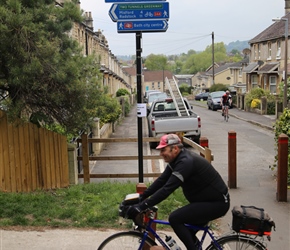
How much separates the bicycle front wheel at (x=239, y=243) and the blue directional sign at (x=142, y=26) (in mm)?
3436

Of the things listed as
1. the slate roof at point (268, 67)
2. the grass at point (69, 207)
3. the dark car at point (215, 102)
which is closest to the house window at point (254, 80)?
the slate roof at point (268, 67)

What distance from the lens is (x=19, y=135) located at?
25.3 ft

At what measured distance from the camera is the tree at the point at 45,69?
270 inches

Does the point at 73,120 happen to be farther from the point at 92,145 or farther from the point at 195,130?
the point at 195,130

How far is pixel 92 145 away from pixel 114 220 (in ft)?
25.1

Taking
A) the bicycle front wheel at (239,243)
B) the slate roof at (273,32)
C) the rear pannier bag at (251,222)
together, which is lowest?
the bicycle front wheel at (239,243)

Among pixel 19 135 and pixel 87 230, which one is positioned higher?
pixel 19 135

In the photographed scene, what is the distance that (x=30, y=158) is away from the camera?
308 inches

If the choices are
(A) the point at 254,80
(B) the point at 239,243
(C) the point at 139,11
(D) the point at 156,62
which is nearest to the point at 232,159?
(C) the point at 139,11

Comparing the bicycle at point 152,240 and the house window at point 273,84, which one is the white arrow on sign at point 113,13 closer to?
the bicycle at point 152,240

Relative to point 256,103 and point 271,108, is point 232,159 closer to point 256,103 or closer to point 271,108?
point 271,108

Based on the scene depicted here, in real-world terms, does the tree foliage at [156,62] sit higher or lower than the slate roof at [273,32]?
higher

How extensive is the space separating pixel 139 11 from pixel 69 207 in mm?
3257

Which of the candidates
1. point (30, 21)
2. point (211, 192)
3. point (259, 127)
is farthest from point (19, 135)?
point (259, 127)
